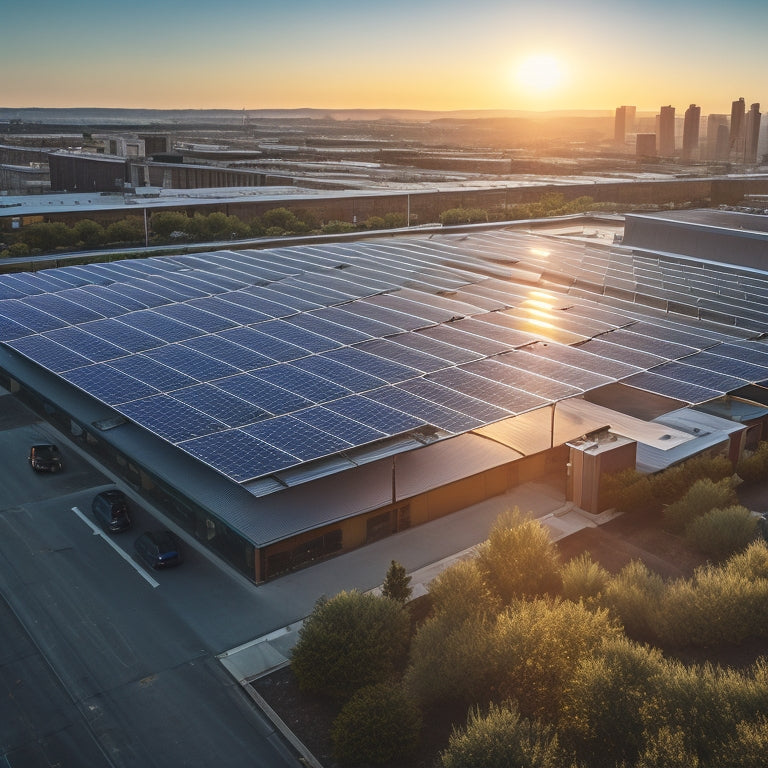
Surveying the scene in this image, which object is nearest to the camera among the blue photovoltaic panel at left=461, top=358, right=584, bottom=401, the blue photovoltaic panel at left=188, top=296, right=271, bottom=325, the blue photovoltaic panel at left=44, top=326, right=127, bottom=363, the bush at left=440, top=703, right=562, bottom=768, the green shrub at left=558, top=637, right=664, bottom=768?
the bush at left=440, top=703, right=562, bottom=768

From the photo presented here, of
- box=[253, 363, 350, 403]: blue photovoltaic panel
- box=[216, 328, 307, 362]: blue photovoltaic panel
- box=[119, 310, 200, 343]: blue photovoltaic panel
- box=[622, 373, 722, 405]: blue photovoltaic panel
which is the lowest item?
box=[622, 373, 722, 405]: blue photovoltaic panel

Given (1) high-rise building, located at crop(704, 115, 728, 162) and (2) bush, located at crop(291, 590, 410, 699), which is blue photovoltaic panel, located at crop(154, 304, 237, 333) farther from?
(1) high-rise building, located at crop(704, 115, 728, 162)

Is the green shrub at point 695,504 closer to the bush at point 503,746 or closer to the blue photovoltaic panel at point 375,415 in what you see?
the blue photovoltaic panel at point 375,415

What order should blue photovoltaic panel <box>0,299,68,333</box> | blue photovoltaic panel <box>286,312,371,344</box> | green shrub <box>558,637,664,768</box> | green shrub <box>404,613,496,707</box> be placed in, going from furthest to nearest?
blue photovoltaic panel <box>0,299,68,333</box> → blue photovoltaic panel <box>286,312,371,344</box> → green shrub <box>404,613,496,707</box> → green shrub <box>558,637,664,768</box>

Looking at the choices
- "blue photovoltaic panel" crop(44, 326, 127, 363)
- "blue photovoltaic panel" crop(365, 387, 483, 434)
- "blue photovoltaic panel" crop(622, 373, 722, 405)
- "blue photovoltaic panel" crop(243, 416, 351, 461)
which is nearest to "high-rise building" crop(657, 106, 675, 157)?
"blue photovoltaic panel" crop(622, 373, 722, 405)

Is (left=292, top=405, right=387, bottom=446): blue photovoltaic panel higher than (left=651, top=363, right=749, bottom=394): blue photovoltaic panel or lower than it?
higher

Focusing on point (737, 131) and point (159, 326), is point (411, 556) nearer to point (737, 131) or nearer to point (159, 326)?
point (159, 326)

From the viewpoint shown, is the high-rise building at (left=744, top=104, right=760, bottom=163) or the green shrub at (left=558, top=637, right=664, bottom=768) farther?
the high-rise building at (left=744, top=104, right=760, bottom=163)

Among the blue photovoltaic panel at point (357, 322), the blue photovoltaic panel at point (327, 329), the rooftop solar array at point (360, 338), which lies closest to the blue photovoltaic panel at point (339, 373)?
the rooftop solar array at point (360, 338)

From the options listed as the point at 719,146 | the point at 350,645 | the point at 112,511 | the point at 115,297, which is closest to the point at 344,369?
the point at 112,511
